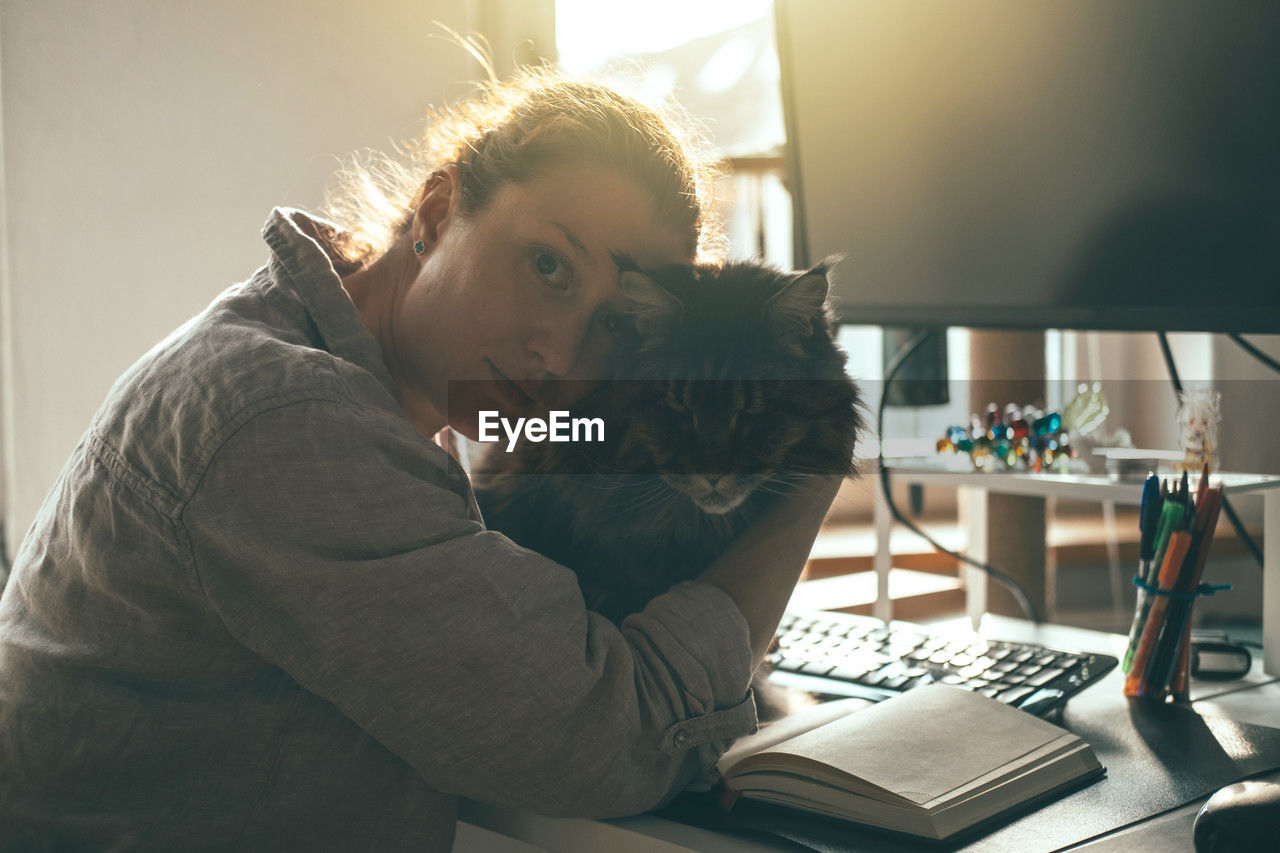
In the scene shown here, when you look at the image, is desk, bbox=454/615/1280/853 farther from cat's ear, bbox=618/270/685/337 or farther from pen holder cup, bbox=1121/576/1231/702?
cat's ear, bbox=618/270/685/337

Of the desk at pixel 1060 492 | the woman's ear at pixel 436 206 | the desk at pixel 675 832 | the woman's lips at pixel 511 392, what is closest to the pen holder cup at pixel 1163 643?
the desk at pixel 675 832

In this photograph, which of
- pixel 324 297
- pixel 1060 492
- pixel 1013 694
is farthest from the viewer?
pixel 1060 492

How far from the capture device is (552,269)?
100 cm

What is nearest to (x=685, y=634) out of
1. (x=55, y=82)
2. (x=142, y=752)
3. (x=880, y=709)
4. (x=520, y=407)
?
(x=880, y=709)

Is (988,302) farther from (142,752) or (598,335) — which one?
(142,752)

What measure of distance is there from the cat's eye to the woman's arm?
0.33 metres

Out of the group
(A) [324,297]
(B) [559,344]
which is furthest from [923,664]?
(A) [324,297]

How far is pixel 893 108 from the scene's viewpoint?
1.54 m

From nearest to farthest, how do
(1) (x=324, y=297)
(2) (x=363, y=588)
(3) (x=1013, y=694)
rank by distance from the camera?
1. (2) (x=363, y=588)
2. (1) (x=324, y=297)
3. (3) (x=1013, y=694)

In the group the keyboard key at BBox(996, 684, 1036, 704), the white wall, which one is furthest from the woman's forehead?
the white wall

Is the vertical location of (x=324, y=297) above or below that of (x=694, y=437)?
above

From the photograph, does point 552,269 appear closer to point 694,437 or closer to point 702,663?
point 694,437

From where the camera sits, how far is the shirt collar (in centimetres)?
97

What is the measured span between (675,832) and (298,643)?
0.34 metres
